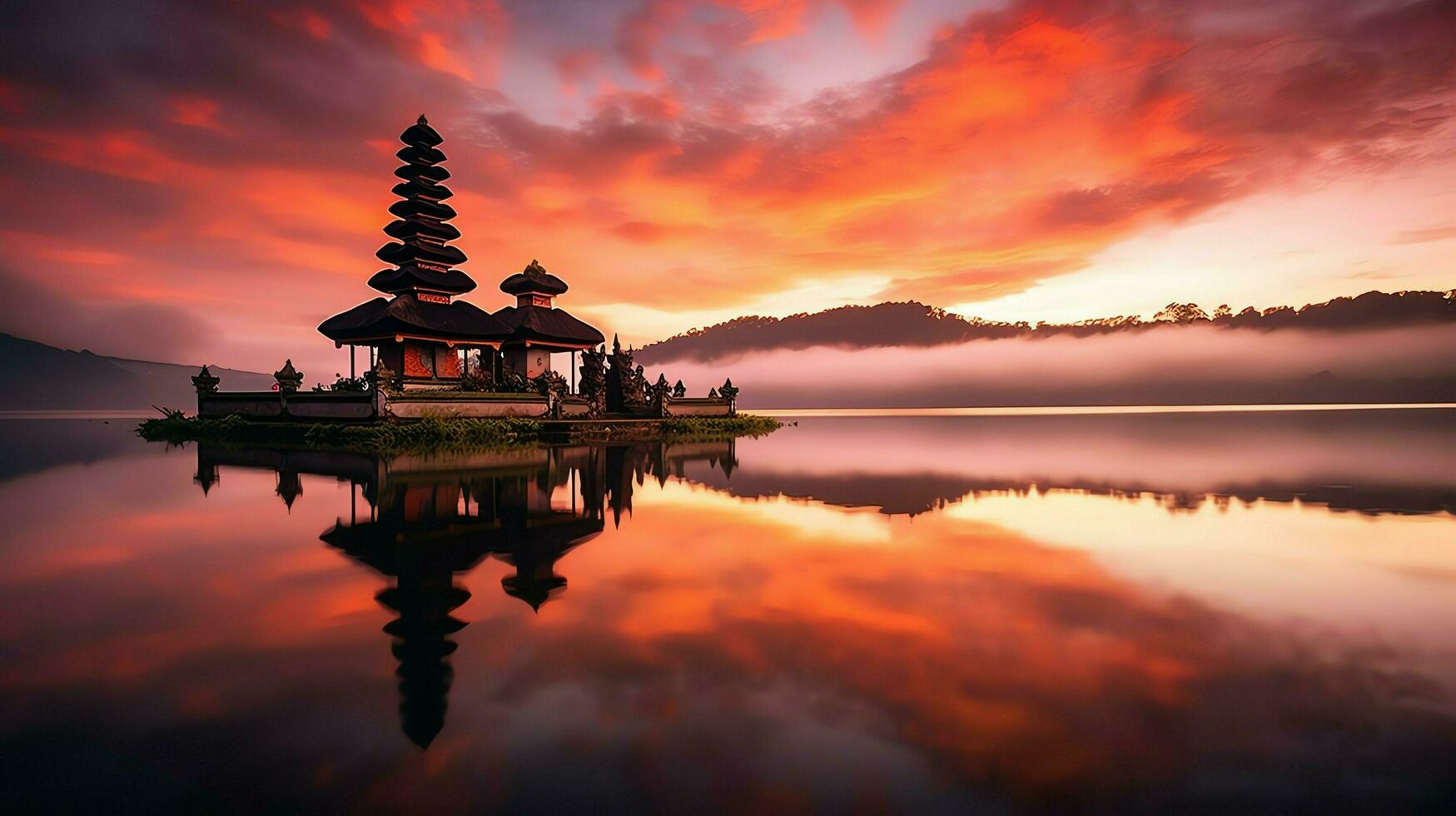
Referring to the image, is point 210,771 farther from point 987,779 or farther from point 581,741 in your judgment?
point 987,779

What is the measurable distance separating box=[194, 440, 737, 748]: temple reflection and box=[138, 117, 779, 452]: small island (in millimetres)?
4184

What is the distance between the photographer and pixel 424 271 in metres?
39.7

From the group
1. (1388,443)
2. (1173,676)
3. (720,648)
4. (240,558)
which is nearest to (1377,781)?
(1173,676)

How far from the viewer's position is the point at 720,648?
5609 millimetres

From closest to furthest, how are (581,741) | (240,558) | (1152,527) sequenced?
(581,741), (240,558), (1152,527)

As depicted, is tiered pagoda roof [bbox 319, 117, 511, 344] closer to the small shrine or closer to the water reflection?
the small shrine

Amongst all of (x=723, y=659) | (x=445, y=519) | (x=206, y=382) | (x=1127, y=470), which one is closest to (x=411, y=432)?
(x=445, y=519)

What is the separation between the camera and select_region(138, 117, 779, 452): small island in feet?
95.6

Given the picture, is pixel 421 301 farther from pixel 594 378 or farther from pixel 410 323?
pixel 594 378

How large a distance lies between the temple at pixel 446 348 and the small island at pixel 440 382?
8cm

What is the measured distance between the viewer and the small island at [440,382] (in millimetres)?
29125

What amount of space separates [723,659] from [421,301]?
130ft

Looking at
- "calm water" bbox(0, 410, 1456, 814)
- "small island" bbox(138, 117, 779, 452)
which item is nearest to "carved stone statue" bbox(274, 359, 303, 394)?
"small island" bbox(138, 117, 779, 452)

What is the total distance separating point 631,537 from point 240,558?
5.68 meters
